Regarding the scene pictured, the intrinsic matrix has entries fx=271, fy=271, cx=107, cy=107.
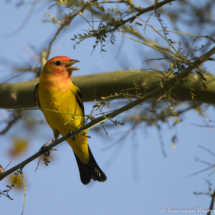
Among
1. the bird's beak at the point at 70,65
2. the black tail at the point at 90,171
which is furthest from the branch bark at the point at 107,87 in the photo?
the black tail at the point at 90,171

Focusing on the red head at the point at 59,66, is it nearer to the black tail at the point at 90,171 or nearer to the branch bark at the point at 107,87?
the branch bark at the point at 107,87

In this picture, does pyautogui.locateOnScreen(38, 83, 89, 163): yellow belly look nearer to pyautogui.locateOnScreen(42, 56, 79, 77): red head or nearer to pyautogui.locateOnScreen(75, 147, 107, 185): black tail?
pyautogui.locateOnScreen(42, 56, 79, 77): red head

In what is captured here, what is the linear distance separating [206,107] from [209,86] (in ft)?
3.90

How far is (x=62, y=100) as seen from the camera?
3387mm

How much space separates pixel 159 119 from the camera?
412 centimetres

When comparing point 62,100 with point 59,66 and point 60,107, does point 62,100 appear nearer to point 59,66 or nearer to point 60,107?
point 60,107

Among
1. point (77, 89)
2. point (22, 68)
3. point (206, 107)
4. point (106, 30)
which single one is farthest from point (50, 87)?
point (206, 107)

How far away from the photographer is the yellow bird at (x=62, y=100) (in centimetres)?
338

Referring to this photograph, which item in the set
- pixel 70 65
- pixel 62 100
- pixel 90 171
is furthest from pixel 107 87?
pixel 90 171

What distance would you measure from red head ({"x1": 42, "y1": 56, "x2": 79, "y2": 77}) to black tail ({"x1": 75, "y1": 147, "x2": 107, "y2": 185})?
132 cm

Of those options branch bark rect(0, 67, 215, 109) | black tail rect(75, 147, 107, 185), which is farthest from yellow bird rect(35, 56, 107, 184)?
branch bark rect(0, 67, 215, 109)

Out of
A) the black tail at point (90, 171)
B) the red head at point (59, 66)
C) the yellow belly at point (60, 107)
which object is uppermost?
the red head at point (59, 66)

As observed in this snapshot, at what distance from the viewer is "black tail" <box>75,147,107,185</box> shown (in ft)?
13.4

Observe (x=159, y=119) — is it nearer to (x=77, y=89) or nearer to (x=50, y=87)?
(x=77, y=89)
